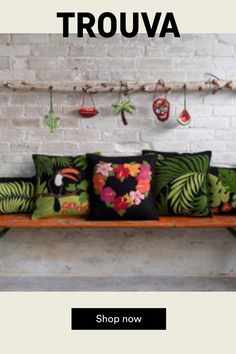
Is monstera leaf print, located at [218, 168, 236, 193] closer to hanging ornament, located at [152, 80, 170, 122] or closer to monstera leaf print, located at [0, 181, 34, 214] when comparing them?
hanging ornament, located at [152, 80, 170, 122]

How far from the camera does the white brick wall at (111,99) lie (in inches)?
137

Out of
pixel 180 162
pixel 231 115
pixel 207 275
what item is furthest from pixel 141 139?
pixel 207 275

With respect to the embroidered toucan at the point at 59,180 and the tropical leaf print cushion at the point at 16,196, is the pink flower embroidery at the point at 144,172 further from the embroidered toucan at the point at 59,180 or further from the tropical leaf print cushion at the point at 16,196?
the tropical leaf print cushion at the point at 16,196

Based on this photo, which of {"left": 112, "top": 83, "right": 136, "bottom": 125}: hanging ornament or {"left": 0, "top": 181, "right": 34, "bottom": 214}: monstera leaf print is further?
{"left": 112, "top": 83, "right": 136, "bottom": 125}: hanging ornament

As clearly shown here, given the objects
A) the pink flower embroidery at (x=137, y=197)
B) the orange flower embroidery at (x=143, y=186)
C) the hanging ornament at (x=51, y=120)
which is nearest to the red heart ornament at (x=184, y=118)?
the orange flower embroidery at (x=143, y=186)

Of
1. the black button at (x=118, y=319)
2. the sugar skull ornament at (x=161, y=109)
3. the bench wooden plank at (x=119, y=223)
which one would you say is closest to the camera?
the black button at (x=118, y=319)

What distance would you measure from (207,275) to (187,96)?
1.44 meters

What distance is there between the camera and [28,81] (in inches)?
138

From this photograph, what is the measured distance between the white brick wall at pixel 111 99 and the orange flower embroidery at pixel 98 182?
1.34 feet

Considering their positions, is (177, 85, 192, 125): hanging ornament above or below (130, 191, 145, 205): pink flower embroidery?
above

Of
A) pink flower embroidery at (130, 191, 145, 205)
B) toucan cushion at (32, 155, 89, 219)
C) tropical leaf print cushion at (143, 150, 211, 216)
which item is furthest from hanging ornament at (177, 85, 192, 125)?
toucan cushion at (32, 155, 89, 219)

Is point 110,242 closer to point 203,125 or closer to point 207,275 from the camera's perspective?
point 207,275

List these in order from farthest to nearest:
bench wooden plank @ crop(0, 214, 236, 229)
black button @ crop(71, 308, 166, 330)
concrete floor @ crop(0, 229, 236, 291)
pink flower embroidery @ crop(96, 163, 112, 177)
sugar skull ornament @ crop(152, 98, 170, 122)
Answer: concrete floor @ crop(0, 229, 236, 291) < sugar skull ornament @ crop(152, 98, 170, 122) < pink flower embroidery @ crop(96, 163, 112, 177) < bench wooden plank @ crop(0, 214, 236, 229) < black button @ crop(71, 308, 166, 330)

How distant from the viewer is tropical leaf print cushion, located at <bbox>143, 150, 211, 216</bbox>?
3219mm
